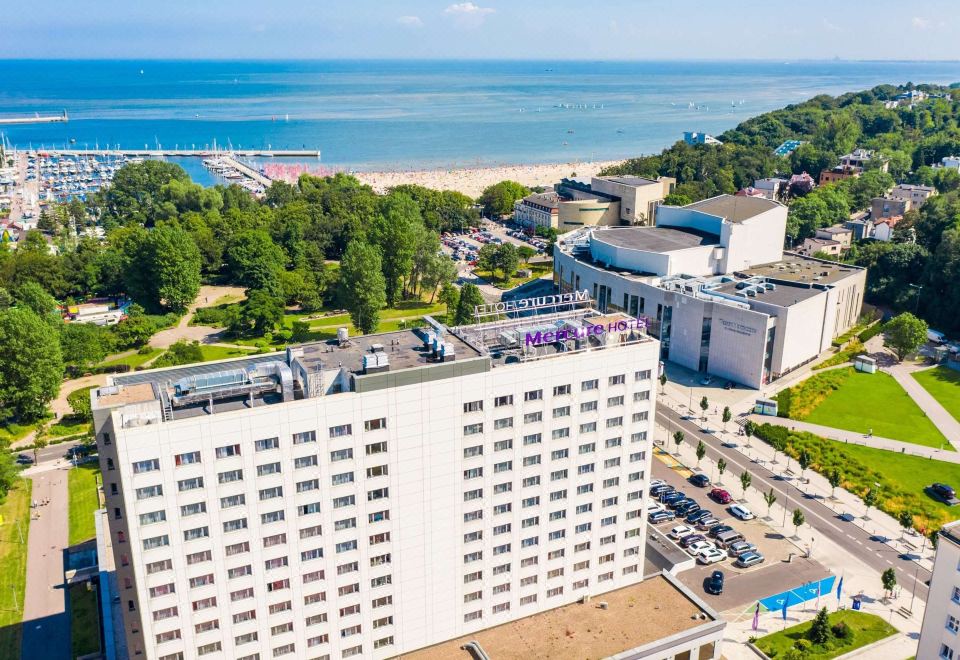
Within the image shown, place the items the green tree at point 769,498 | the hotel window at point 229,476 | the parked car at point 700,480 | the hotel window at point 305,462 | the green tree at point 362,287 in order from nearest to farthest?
the hotel window at point 229,476, the hotel window at point 305,462, the green tree at point 769,498, the parked car at point 700,480, the green tree at point 362,287

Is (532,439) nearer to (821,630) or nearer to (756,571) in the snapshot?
(821,630)

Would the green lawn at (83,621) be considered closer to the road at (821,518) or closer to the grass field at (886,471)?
the road at (821,518)

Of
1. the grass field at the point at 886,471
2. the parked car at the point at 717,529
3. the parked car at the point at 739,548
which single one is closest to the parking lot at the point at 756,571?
the parked car at the point at 739,548

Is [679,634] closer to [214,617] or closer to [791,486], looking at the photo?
[214,617]

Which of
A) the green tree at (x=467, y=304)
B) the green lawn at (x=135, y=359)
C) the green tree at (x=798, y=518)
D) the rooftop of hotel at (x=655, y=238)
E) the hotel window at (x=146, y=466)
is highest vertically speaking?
the hotel window at (x=146, y=466)

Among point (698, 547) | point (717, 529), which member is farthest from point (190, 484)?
point (717, 529)

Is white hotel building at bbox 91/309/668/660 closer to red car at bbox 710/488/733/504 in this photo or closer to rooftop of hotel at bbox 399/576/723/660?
rooftop of hotel at bbox 399/576/723/660

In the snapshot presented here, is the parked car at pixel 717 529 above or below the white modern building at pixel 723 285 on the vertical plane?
below
